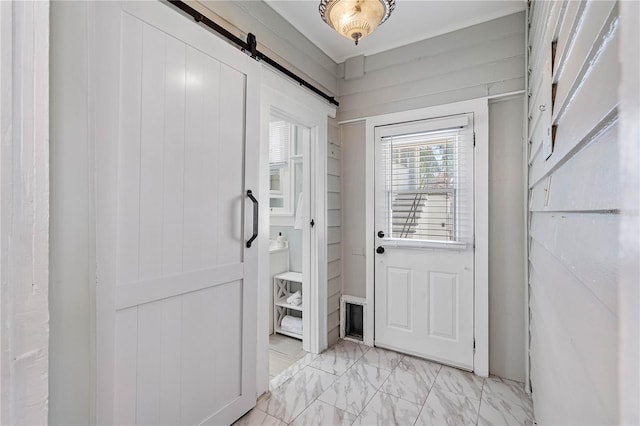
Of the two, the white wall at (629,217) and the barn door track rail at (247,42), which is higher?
the barn door track rail at (247,42)

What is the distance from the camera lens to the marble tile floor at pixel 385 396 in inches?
69.5

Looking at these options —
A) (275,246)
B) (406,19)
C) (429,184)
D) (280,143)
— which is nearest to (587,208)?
(429,184)

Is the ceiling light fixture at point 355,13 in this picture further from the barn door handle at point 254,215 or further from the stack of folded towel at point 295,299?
the stack of folded towel at point 295,299

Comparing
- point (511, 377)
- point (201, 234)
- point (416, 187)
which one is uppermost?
point (416, 187)

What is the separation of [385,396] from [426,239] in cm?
120

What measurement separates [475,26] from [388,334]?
8.47ft

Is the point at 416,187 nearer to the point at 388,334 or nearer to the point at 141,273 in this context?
the point at 388,334

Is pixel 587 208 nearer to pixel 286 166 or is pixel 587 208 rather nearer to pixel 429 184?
pixel 429 184

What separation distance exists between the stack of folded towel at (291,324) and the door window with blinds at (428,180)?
4.11ft

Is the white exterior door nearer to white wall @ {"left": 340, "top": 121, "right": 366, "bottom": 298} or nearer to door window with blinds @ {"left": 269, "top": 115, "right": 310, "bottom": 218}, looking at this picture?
white wall @ {"left": 340, "top": 121, "right": 366, "bottom": 298}

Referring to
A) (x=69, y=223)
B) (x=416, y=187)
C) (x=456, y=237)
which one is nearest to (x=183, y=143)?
(x=69, y=223)

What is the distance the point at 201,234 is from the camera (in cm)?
148

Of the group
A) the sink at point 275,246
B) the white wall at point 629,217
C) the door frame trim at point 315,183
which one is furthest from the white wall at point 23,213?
the sink at point 275,246

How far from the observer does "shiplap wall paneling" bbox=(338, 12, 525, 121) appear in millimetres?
2172
